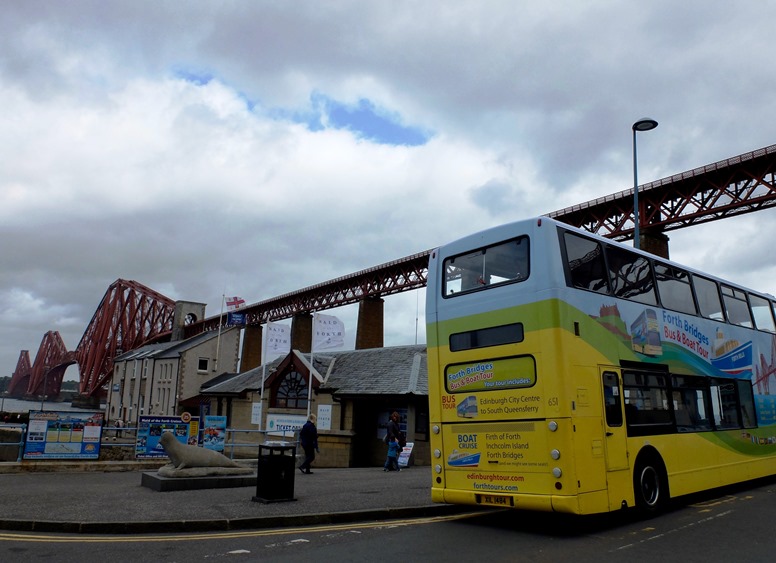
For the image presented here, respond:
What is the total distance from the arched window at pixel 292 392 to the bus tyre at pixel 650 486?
21.7m

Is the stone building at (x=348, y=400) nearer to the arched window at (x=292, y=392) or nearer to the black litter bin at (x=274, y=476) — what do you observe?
the arched window at (x=292, y=392)

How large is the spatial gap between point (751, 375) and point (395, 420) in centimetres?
1021

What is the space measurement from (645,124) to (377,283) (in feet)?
125

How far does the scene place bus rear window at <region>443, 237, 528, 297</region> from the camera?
362 inches

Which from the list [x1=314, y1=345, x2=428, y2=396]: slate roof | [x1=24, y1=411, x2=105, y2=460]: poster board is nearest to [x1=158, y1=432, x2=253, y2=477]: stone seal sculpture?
[x1=24, y1=411, x2=105, y2=460]: poster board

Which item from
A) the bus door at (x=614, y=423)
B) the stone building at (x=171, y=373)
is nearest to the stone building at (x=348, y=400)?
the bus door at (x=614, y=423)

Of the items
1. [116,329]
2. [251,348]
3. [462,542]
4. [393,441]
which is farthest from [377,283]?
[116,329]

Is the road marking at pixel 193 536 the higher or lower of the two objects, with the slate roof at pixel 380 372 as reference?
lower

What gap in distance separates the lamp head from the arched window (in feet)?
65.3

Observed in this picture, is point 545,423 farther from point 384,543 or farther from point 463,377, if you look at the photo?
point 384,543

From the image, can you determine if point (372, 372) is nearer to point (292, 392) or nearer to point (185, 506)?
point (292, 392)

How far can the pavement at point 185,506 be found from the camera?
8828mm

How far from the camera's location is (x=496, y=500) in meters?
8.98

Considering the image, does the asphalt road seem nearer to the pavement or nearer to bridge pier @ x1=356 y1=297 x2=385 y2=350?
the pavement
